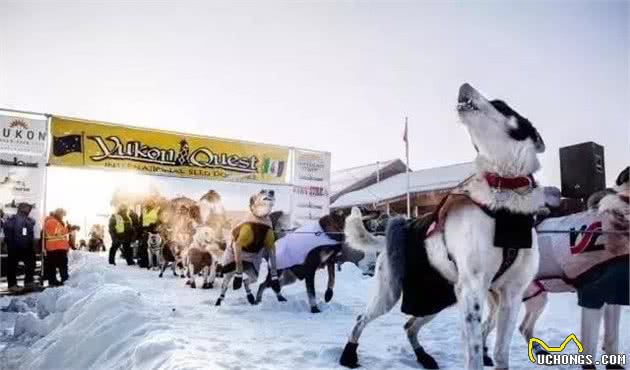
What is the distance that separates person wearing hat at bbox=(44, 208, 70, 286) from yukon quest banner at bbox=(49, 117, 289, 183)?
0.39 m

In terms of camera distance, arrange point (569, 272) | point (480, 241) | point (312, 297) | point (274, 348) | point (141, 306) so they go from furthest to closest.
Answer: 1. point (312, 297)
2. point (141, 306)
3. point (274, 348)
4. point (569, 272)
5. point (480, 241)

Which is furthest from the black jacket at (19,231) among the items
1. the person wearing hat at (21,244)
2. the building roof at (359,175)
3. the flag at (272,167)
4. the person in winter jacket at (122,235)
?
the building roof at (359,175)

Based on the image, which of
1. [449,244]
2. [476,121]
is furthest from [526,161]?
[449,244]

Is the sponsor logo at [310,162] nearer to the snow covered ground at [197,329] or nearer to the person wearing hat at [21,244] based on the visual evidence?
the snow covered ground at [197,329]

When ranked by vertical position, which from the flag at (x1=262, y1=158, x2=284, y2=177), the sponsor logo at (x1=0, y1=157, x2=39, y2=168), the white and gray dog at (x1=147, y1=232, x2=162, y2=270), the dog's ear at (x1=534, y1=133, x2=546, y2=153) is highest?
the flag at (x1=262, y1=158, x2=284, y2=177)

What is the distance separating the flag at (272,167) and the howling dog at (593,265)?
226 cm

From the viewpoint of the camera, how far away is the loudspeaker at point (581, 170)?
57.6 inches

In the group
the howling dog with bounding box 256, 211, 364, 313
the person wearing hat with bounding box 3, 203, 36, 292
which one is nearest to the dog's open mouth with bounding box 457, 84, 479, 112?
the howling dog with bounding box 256, 211, 364, 313

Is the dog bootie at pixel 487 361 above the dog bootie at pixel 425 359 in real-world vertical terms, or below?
above

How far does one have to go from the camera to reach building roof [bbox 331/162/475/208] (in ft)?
5.05

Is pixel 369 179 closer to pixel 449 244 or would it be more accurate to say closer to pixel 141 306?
pixel 449 244

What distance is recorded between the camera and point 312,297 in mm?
2246

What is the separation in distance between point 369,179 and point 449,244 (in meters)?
0.95

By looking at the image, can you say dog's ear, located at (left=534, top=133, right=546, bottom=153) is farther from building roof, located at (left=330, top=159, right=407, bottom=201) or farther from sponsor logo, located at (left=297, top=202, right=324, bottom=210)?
sponsor logo, located at (left=297, top=202, right=324, bottom=210)
